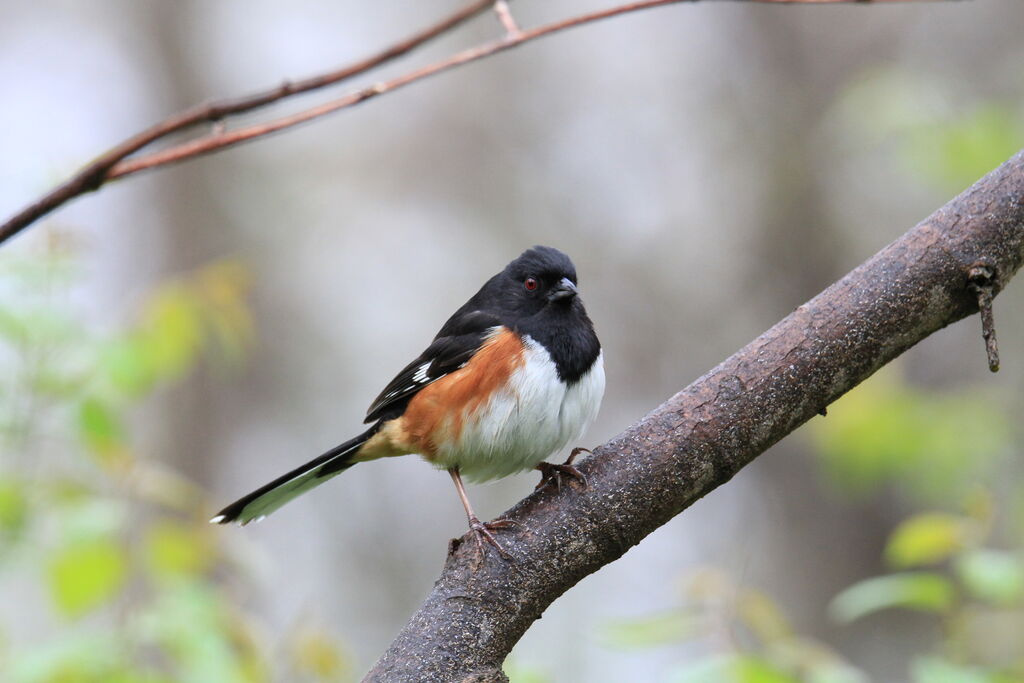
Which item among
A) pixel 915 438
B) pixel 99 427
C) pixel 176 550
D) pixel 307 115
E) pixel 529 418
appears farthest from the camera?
pixel 915 438

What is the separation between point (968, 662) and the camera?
9.59 ft

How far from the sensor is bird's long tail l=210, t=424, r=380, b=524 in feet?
10.0

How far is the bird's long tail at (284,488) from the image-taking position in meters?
3.05

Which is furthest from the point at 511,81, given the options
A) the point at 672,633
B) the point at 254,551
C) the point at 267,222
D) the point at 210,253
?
the point at 672,633

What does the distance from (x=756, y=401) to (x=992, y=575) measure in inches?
30.0

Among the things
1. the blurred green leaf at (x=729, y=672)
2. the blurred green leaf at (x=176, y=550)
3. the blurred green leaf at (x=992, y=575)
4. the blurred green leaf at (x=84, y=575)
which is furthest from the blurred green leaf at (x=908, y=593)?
the blurred green leaf at (x=84, y=575)

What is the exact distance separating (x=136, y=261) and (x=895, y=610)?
6008 millimetres

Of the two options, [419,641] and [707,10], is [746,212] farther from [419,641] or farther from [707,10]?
[419,641]

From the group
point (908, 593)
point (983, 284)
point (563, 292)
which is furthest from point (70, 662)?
point (983, 284)

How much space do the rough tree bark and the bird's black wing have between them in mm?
1136

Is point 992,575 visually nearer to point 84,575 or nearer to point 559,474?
point 559,474

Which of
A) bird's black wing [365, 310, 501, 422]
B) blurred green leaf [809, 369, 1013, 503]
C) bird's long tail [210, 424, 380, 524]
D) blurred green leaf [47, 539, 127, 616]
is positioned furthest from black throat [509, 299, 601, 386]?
blurred green leaf [809, 369, 1013, 503]

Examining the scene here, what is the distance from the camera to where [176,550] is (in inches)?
112

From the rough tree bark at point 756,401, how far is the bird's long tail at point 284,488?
42.9 inches
